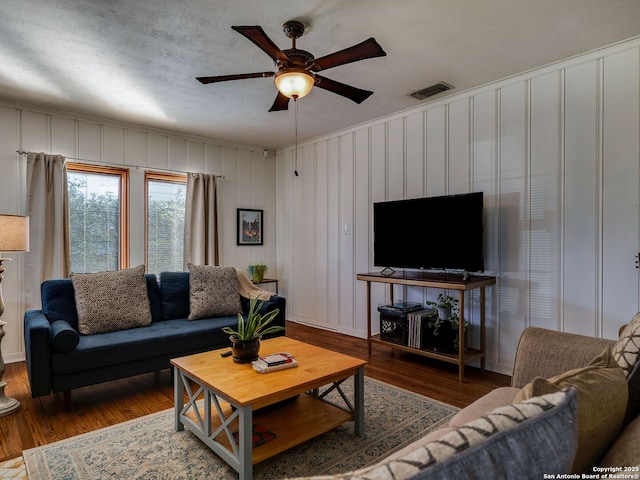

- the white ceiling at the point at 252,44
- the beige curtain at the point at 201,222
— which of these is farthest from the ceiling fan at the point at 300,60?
the beige curtain at the point at 201,222

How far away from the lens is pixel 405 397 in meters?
2.88

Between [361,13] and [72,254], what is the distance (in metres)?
3.87

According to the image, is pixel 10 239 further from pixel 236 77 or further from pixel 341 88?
pixel 341 88

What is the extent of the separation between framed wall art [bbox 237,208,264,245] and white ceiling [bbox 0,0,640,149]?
1.92 m

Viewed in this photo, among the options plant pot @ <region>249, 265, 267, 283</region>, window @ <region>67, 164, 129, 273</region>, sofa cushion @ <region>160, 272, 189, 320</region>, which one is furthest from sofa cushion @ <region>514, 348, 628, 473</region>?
plant pot @ <region>249, 265, 267, 283</region>

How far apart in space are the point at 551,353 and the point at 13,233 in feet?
11.2

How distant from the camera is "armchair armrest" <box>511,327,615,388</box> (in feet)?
5.67

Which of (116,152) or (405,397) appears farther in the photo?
(116,152)

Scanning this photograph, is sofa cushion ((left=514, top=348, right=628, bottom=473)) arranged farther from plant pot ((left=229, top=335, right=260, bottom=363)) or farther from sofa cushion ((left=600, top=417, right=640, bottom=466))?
plant pot ((left=229, top=335, right=260, bottom=363))

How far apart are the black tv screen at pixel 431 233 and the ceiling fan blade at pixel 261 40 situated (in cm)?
206

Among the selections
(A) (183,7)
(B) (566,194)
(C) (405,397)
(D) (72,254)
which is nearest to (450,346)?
(C) (405,397)

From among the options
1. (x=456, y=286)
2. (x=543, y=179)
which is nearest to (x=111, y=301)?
(x=456, y=286)

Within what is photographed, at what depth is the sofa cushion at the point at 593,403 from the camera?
2.55 feet

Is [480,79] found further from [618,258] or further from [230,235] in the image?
[230,235]
